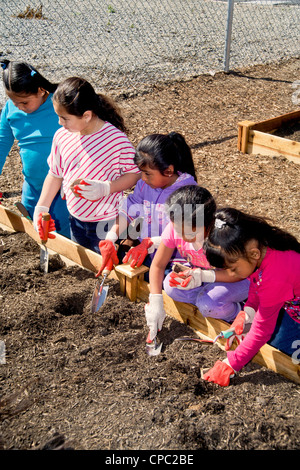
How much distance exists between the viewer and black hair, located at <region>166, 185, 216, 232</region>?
2225mm

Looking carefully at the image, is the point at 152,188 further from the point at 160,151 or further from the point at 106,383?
the point at 106,383

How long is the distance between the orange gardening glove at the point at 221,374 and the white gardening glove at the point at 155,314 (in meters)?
0.39

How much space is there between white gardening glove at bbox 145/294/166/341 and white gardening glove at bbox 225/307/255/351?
0.38m

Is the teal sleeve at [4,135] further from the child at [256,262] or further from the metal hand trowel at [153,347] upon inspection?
the child at [256,262]

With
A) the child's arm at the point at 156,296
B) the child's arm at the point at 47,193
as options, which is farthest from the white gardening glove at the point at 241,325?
the child's arm at the point at 47,193

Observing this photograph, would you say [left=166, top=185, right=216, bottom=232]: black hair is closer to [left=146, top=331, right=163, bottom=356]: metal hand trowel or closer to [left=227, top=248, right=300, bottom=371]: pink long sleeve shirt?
[left=227, top=248, right=300, bottom=371]: pink long sleeve shirt

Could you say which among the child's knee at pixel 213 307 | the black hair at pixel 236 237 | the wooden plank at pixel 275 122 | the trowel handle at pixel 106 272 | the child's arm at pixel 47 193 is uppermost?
the black hair at pixel 236 237

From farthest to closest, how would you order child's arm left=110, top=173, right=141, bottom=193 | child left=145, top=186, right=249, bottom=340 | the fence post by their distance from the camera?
1. the fence post
2. child's arm left=110, top=173, right=141, bottom=193
3. child left=145, top=186, right=249, bottom=340

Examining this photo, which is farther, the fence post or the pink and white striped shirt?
the fence post

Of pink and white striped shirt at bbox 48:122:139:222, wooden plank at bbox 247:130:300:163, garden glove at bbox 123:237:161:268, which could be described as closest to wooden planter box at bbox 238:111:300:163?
wooden plank at bbox 247:130:300:163

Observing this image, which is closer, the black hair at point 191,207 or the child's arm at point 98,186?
the black hair at point 191,207

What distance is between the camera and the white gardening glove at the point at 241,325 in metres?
2.32

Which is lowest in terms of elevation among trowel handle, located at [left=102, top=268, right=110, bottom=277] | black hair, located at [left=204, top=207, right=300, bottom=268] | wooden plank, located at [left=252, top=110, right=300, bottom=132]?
trowel handle, located at [left=102, top=268, right=110, bottom=277]

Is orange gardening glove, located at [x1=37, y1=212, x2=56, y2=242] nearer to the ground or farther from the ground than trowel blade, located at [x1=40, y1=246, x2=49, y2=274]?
farther from the ground
